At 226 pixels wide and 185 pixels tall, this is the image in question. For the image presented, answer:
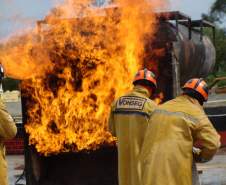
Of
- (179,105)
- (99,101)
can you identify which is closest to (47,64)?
(99,101)

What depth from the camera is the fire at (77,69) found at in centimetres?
746

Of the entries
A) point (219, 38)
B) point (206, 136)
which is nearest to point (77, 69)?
point (206, 136)

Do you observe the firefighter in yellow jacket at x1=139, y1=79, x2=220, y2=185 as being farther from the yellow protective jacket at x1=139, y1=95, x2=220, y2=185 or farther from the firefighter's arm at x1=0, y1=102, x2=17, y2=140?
the firefighter's arm at x1=0, y1=102, x2=17, y2=140

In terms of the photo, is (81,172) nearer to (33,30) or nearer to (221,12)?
(33,30)

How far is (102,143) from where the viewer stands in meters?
7.65

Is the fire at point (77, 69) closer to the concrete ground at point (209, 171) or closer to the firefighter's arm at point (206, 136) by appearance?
the concrete ground at point (209, 171)

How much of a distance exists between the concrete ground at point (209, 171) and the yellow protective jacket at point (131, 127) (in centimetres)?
312

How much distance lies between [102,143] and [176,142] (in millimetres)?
3025

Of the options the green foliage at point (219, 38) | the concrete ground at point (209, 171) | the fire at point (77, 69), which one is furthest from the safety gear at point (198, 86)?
the green foliage at point (219, 38)

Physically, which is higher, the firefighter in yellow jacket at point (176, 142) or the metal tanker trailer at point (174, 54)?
the metal tanker trailer at point (174, 54)

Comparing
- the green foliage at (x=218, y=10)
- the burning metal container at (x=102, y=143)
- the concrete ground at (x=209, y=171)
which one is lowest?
the concrete ground at (x=209, y=171)

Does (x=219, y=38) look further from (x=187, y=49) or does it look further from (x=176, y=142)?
(x=176, y=142)

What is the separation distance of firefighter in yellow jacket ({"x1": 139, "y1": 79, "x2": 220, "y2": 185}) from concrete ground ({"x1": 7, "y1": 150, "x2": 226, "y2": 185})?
4591 millimetres

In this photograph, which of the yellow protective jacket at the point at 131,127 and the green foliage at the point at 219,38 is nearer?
the yellow protective jacket at the point at 131,127
